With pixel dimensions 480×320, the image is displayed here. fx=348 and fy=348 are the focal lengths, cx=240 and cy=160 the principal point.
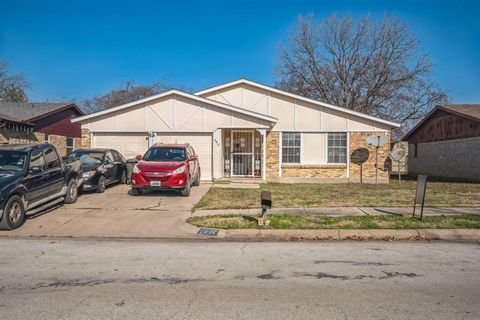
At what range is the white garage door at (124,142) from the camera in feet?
52.7

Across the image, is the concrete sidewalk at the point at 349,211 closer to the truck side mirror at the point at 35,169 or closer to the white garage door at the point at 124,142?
the truck side mirror at the point at 35,169

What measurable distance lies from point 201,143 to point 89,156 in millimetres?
5006

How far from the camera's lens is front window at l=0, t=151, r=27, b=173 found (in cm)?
798

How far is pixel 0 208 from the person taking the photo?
22.8 feet

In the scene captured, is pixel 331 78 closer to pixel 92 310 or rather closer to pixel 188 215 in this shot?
pixel 188 215

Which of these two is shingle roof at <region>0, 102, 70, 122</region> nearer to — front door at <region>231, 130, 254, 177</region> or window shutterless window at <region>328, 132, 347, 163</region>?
front door at <region>231, 130, 254, 177</region>

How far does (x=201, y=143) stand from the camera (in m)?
16.0

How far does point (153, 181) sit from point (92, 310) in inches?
297

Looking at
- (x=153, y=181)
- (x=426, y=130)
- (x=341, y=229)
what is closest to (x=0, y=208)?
(x=153, y=181)

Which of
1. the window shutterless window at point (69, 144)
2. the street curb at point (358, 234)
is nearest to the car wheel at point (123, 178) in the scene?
the street curb at point (358, 234)

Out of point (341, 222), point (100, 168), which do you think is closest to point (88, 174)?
point (100, 168)

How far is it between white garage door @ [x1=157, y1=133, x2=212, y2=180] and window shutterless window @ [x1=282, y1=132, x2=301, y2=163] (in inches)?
144

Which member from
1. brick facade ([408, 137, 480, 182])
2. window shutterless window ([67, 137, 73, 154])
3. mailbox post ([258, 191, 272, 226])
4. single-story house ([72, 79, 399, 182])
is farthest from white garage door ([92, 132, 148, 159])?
brick facade ([408, 137, 480, 182])

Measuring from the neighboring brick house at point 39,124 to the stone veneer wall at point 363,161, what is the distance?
1825 centimetres
